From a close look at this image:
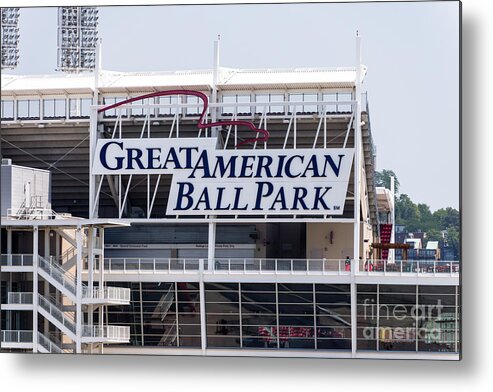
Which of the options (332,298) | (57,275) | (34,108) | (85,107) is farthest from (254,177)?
(34,108)

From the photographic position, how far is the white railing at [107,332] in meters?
36.8

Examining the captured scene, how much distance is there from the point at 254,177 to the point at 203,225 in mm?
2937

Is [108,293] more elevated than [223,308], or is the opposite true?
[108,293]

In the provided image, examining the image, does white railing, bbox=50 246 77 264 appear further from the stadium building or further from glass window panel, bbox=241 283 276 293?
glass window panel, bbox=241 283 276 293

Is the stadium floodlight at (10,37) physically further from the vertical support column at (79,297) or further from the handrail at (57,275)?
the handrail at (57,275)

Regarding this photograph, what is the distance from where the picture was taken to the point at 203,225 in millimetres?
40688

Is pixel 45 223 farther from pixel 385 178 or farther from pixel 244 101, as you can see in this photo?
pixel 385 178

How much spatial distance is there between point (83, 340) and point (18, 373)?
14.3ft

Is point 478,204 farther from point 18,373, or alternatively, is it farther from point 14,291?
point 14,291

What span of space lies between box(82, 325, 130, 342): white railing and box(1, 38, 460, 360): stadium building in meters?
0.04

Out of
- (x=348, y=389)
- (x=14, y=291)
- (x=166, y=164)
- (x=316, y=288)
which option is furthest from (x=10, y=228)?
(x=348, y=389)

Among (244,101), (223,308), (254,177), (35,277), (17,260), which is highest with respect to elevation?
(244,101)
